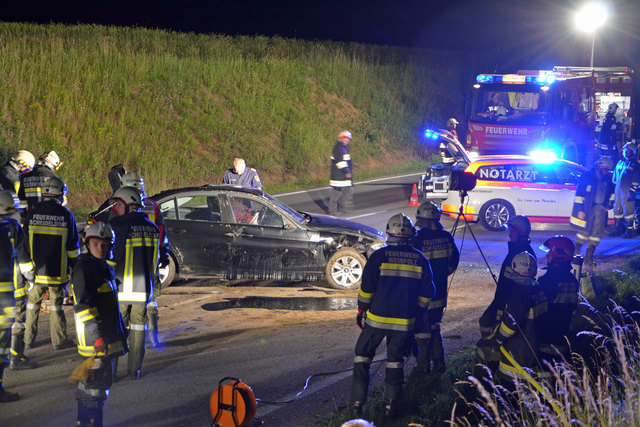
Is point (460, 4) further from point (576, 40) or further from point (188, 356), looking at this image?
point (188, 356)

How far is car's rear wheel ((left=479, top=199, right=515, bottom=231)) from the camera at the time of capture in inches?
598

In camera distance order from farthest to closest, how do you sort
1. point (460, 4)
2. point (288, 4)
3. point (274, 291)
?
point (460, 4)
point (288, 4)
point (274, 291)

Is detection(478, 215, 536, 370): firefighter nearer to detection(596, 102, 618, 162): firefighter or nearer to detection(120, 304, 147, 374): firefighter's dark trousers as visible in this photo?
detection(120, 304, 147, 374): firefighter's dark trousers

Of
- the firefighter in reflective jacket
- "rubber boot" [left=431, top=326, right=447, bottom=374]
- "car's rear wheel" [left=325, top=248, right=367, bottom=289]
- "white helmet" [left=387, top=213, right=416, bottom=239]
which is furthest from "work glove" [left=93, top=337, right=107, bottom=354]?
"car's rear wheel" [left=325, top=248, right=367, bottom=289]

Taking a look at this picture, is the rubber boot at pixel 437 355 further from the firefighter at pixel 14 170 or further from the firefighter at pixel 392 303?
the firefighter at pixel 14 170

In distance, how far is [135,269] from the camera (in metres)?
7.10

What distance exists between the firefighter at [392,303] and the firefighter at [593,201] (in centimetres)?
604

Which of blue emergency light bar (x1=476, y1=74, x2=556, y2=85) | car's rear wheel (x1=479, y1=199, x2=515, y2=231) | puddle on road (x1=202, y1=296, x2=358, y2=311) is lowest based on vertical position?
puddle on road (x1=202, y1=296, x2=358, y2=311)

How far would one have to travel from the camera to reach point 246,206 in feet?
35.3

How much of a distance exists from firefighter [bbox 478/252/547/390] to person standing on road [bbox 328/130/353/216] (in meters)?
10.1

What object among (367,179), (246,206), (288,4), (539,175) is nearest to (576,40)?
(288,4)

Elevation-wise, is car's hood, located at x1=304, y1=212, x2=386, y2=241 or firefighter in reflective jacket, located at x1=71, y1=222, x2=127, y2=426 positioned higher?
car's hood, located at x1=304, y1=212, x2=386, y2=241

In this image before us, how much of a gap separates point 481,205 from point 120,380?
32.3 feet

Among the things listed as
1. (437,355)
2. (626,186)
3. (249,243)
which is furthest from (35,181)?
(626,186)
